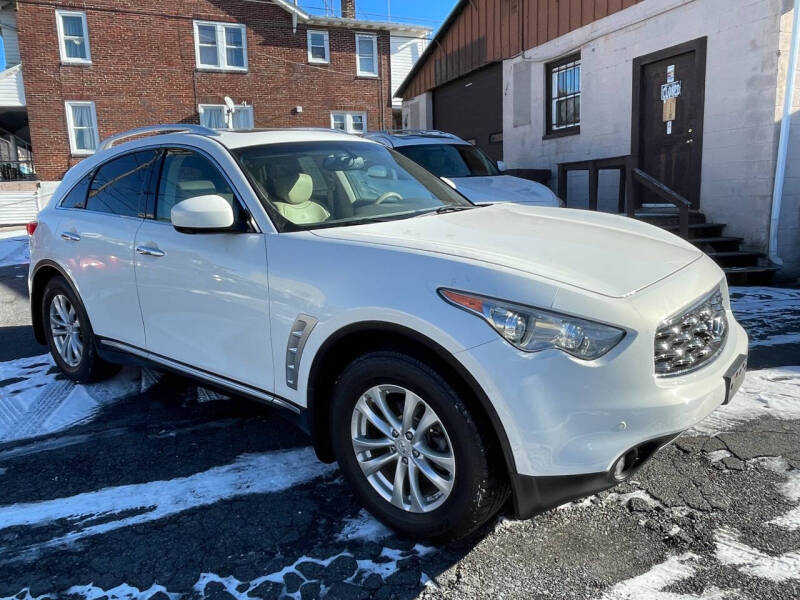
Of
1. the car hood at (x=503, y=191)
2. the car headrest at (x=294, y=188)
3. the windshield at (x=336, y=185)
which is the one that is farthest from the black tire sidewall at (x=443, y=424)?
the car hood at (x=503, y=191)

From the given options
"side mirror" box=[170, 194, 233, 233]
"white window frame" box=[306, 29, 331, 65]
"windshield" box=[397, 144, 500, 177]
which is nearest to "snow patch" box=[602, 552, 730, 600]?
"side mirror" box=[170, 194, 233, 233]

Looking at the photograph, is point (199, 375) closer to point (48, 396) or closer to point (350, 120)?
point (48, 396)

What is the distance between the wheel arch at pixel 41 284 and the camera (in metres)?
4.37

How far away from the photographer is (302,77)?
24094 mm

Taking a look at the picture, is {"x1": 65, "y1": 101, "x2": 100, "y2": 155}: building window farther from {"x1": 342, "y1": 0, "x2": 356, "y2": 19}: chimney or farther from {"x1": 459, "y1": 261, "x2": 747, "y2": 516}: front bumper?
{"x1": 459, "y1": 261, "x2": 747, "y2": 516}: front bumper

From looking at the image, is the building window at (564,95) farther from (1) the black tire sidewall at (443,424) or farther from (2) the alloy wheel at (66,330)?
(1) the black tire sidewall at (443,424)

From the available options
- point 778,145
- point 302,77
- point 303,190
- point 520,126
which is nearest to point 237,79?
point 302,77

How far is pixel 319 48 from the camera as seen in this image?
965 inches

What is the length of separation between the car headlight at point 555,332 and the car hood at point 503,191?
524 centimetres

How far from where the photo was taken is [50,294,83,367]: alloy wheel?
4.50 metres

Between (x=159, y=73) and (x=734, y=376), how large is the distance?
76.2 feet

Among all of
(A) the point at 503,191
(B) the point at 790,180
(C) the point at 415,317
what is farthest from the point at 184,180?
(B) the point at 790,180

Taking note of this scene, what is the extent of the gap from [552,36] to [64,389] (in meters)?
10.7

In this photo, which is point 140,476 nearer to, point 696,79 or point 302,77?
point 696,79
